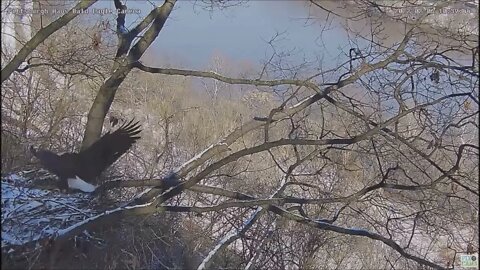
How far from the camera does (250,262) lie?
299 cm

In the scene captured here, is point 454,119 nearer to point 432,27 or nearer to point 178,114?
point 432,27

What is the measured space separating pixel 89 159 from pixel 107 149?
138 millimetres

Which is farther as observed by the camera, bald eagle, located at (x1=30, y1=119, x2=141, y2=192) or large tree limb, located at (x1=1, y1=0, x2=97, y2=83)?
large tree limb, located at (x1=1, y1=0, x2=97, y2=83)

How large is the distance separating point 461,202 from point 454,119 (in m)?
0.41

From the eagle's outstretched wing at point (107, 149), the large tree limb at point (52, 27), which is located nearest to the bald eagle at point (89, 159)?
the eagle's outstretched wing at point (107, 149)

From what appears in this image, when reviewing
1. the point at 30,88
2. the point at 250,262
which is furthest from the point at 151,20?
the point at 250,262

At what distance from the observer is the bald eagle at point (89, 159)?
95.7 inches

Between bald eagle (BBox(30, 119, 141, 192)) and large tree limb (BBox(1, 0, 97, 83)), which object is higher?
large tree limb (BBox(1, 0, 97, 83))

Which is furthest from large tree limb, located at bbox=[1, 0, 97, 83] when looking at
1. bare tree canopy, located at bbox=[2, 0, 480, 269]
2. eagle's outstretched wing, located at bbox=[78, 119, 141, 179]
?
eagle's outstretched wing, located at bbox=[78, 119, 141, 179]

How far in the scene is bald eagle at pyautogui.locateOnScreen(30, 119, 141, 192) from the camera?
2.43 metres

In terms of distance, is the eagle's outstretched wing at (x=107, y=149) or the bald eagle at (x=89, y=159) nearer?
the bald eagle at (x=89, y=159)

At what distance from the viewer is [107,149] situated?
9.13 ft

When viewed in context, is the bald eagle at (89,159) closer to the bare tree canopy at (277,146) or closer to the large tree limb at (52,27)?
the bare tree canopy at (277,146)

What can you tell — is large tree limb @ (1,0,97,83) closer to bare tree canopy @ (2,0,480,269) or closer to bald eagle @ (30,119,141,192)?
bare tree canopy @ (2,0,480,269)
